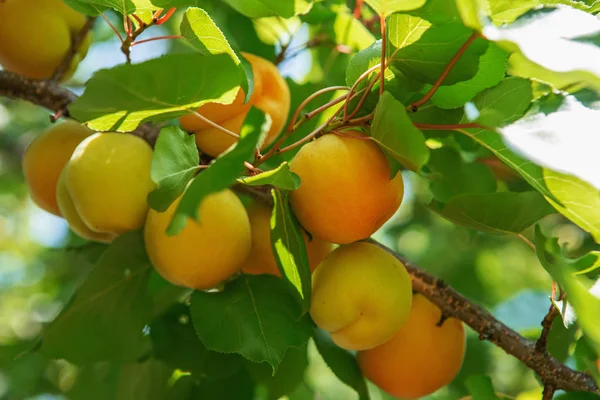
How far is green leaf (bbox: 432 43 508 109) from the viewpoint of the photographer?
0.76 m

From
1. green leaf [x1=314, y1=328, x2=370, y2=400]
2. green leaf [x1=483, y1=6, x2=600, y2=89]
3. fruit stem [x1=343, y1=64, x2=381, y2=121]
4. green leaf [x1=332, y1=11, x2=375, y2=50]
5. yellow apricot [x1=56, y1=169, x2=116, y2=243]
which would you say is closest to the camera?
green leaf [x1=483, y1=6, x2=600, y2=89]

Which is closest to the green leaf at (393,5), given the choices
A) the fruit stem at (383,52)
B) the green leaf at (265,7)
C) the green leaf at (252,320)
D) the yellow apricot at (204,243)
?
the fruit stem at (383,52)

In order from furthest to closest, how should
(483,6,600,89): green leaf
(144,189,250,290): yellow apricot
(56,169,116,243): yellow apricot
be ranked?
(56,169,116,243): yellow apricot
(144,189,250,290): yellow apricot
(483,6,600,89): green leaf

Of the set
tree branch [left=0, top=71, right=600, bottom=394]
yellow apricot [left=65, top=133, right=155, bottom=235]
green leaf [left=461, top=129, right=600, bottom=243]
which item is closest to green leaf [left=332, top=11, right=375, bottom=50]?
tree branch [left=0, top=71, right=600, bottom=394]

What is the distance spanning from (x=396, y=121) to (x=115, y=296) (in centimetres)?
62

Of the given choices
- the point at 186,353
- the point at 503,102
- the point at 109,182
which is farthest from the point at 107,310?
the point at 503,102

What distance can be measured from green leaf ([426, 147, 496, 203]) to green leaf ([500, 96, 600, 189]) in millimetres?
313

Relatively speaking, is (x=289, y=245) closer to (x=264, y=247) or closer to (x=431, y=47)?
(x=264, y=247)

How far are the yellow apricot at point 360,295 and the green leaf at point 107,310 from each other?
330mm

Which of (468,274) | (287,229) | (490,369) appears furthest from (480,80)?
(468,274)

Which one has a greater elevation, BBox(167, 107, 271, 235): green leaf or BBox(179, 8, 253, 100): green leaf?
BBox(179, 8, 253, 100): green leaf

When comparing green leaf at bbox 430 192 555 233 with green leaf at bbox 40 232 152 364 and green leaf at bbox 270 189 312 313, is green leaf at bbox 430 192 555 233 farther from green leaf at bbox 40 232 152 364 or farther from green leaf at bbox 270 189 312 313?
green leaf at bbox 40 232 152 364

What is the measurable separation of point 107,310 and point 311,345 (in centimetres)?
72

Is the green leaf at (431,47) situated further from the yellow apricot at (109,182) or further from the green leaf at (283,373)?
the green leaf at (283,373)
